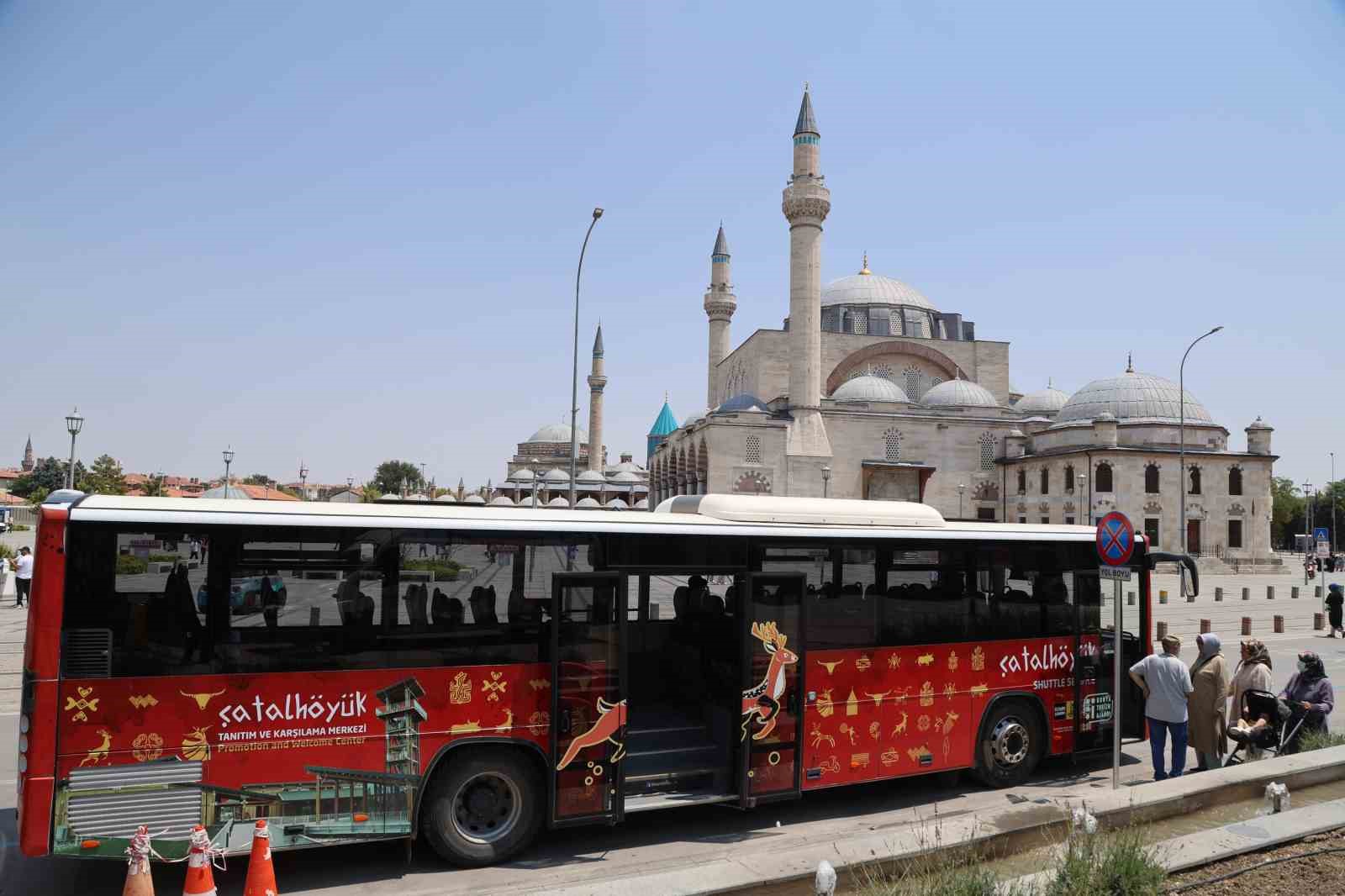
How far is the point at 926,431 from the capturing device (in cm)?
5450

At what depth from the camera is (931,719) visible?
7.34 meters

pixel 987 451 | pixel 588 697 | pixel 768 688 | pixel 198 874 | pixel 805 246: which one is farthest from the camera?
pixel 987 451

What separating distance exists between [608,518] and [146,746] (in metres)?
3.04

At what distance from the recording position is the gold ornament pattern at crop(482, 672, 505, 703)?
19.4ft

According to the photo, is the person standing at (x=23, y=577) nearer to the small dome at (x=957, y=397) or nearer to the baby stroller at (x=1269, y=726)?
the baby stroller at (x=1269, y=726)

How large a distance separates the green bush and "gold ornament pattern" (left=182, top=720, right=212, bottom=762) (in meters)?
0.77

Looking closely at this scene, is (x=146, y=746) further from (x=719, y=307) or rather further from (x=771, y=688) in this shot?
(x=719, y=307)

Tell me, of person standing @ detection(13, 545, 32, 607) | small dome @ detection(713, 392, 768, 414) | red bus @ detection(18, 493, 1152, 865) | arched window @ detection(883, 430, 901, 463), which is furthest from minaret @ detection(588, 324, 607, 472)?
red bus @ detection(18, 493, 1152, 865)

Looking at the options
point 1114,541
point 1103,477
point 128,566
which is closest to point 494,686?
point 128,566

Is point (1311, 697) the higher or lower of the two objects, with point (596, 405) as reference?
lower

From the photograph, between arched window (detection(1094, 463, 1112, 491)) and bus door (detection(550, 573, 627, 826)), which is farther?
arched window (detection(1094, 463, 1112, 491))

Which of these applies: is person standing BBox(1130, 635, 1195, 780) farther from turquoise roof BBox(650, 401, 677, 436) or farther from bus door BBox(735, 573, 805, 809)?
turquoise roof BBox(650, 401, 677, 436)

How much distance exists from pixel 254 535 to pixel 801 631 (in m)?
3.79

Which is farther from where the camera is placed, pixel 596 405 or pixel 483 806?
pixel 596 405
